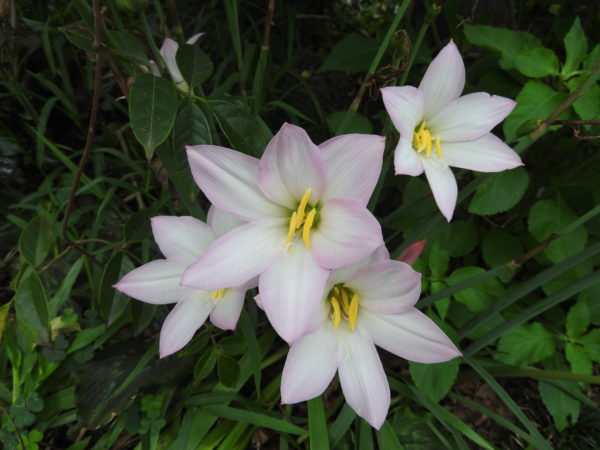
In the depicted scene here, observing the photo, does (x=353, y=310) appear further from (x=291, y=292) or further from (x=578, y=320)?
(x=578, y=320)

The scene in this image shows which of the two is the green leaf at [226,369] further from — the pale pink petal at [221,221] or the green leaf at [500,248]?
the green leaf at [500,248]

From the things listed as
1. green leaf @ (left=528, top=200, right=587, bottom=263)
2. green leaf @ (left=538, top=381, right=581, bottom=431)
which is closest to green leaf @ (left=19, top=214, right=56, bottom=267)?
green leaf @ (left=528, top=200, right=587, bottom=263)

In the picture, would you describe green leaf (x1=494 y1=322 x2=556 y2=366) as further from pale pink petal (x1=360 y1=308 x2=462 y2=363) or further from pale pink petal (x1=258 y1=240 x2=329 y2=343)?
pale pink petal (x1=258 y1=240 x2=329 y2=343)

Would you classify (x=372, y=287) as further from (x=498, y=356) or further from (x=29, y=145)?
(x=29, y=145)

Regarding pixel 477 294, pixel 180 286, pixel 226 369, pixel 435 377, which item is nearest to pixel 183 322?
pixel 180 286

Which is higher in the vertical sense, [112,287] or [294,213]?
[294,213]

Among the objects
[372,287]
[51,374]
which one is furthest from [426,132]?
[51,374]

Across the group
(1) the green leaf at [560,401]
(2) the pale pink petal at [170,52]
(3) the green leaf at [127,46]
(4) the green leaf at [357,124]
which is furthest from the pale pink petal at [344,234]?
(1) the green leaf at [560,401]
